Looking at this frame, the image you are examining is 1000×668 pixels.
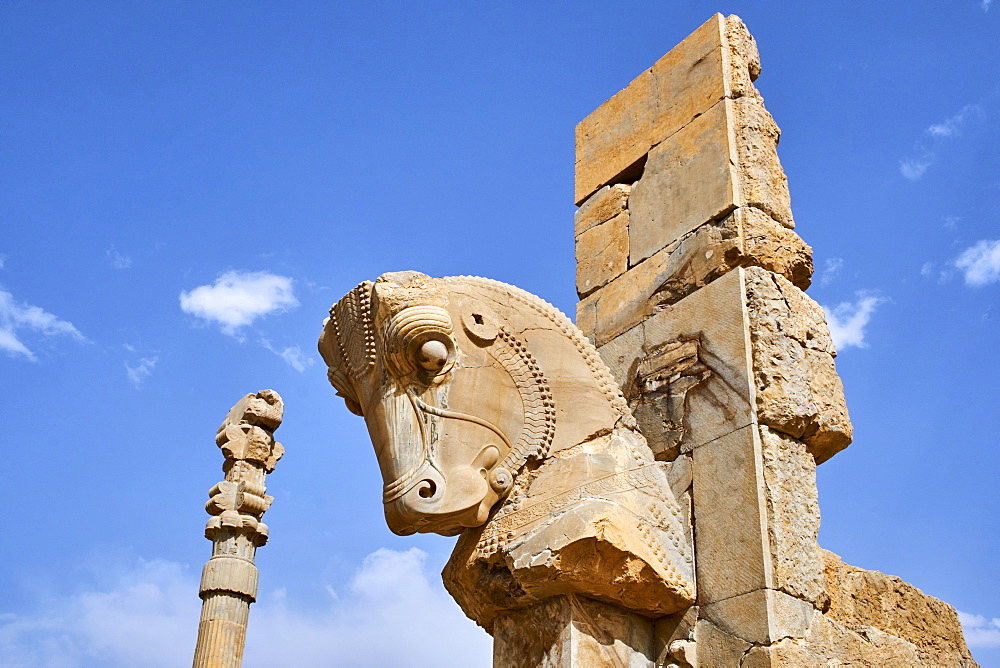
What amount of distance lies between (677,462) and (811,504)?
536mm

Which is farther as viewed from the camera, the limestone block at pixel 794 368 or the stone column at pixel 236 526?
the stone column at pixel 236 526

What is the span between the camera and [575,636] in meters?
3.89

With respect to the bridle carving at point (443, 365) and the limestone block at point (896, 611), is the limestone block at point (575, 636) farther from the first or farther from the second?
the limestone block at point (896, 611)

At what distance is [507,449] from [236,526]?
615 centimetres

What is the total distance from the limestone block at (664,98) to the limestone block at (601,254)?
0.27 m

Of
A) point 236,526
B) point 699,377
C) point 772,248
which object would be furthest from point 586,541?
point 236,526

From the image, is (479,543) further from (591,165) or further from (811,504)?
(591,165)

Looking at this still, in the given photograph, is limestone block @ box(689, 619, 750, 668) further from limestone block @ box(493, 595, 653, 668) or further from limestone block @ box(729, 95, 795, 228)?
limestone block @ box(729, 95, 795, 228)

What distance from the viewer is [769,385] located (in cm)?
411

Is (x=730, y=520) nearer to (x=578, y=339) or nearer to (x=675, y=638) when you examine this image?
(x=675, y=638)

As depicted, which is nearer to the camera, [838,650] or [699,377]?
[838,650]

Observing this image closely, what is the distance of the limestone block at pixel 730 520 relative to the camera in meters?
3.82

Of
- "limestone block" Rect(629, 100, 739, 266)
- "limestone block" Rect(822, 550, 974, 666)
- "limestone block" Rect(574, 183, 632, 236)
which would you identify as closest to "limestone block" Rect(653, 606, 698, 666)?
"limestone block" Rect(822, 550, 974, 666)

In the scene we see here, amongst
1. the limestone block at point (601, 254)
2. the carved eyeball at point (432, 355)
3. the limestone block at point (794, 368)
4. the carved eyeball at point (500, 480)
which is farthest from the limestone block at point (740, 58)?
the carved eyeball at point (500, 480)
